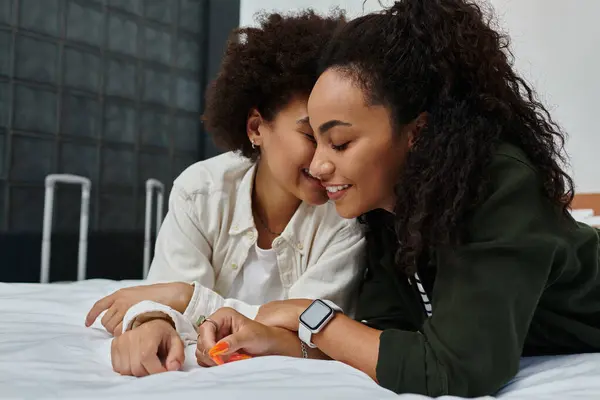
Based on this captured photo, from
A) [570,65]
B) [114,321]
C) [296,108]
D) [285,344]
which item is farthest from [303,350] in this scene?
[570,65]

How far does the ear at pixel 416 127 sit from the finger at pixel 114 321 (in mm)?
614

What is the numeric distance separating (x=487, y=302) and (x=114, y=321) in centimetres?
68

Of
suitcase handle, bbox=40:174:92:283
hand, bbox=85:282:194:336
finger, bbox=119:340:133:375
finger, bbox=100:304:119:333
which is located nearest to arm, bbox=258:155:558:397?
finger, bbox=119:340:133:375

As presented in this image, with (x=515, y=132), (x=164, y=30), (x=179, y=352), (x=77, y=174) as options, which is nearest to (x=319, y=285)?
(x=179, y=352)

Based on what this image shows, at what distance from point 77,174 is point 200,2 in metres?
1.14

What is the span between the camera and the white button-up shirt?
1.16 meters

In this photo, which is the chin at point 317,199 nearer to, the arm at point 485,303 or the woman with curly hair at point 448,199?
the woman with curly hair at point 448,199

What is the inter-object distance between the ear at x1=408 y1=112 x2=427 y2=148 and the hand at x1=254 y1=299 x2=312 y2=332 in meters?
0.33

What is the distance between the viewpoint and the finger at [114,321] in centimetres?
109

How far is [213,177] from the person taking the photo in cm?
133

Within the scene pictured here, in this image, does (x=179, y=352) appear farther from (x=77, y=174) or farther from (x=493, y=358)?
(x=77, y=174)

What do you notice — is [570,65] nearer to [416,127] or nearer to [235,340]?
[416,127]

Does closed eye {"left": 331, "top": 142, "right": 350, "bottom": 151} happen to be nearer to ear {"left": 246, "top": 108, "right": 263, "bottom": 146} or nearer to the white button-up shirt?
the white button-up shirt

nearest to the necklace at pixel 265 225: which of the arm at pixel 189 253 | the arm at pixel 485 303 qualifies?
the arm at pixel 189 253
